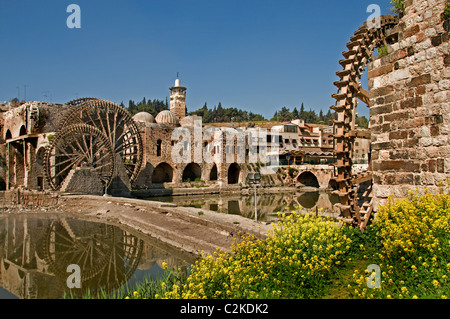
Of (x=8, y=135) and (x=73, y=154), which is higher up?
(x=8, y=135)

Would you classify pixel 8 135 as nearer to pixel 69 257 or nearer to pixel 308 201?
pixel 69 257

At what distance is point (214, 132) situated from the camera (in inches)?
1203

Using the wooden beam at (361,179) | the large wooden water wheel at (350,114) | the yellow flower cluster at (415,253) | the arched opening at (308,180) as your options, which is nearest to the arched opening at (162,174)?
the arched opening at (308,180)

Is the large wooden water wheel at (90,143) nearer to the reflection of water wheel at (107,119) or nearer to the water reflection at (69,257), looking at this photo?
the reflection of water wheel at (107,119)

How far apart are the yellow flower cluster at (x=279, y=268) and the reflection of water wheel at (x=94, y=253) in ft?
6.85

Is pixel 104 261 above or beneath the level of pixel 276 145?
beneath

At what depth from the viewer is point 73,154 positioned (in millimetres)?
17938

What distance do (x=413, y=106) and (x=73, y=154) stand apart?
17.1 meters

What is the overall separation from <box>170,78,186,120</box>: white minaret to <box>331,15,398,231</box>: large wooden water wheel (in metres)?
33.5

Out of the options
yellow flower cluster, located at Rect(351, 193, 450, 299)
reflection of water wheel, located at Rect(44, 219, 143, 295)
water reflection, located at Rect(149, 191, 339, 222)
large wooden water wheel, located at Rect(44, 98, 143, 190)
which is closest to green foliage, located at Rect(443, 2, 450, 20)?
yellow flower cluster, located at Rect(351, 193, 450, 299)

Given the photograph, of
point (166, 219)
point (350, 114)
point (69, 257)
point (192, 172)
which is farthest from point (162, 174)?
point (350, 114)
